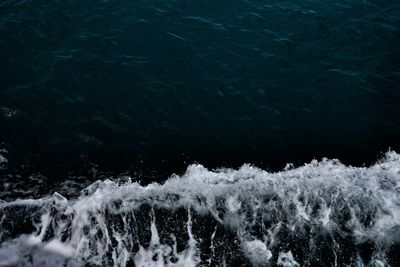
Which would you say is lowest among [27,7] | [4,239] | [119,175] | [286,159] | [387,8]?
[4,239]

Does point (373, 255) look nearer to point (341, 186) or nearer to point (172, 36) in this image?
point (341, 186)

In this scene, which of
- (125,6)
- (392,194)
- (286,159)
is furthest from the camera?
(125,6)

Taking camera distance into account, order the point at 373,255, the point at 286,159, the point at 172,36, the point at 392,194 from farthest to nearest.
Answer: the point at 172,36 < the point at 286,159 < the point at 392,194 < the point at 373,255

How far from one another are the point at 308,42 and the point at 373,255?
1182 centimetres

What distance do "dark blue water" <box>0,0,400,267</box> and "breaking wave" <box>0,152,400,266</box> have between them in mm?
46

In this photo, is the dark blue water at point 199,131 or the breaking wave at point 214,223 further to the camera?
the dark blue water at point 199,131

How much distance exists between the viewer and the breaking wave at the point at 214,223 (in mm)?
12672

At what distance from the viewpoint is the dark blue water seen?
13.0 m

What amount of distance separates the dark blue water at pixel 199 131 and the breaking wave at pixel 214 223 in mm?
46

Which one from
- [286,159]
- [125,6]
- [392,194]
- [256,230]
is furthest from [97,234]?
[125,6]

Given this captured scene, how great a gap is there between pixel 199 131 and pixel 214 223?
4.50 meters

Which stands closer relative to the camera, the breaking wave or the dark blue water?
the breaking wave

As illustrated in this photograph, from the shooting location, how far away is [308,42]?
20578 millimetres

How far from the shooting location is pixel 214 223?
44.0ft
